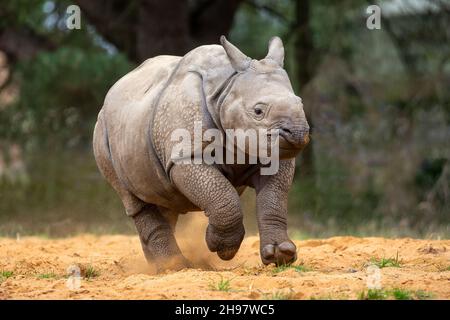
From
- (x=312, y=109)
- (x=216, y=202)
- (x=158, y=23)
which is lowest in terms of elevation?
(x=216, y=202)

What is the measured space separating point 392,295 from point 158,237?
2763 millimetres

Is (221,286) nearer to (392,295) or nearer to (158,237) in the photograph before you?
(392,295)

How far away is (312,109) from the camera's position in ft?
44.1

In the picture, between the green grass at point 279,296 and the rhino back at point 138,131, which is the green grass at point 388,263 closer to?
the rhino back at point 138,131

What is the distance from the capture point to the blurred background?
13.4 m

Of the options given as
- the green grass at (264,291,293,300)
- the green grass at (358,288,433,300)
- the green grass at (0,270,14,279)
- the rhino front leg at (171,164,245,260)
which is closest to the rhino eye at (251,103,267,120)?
the rhino front leg at (171,164,245,260)

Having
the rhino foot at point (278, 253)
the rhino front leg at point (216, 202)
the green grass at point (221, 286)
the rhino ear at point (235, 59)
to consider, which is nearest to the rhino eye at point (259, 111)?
the rhino ear at point (235, 59)

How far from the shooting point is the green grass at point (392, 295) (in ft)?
17.1

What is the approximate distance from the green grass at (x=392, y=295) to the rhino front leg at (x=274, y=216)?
4.20 feet

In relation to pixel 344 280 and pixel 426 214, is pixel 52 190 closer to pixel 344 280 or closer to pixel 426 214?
pixel 426 214

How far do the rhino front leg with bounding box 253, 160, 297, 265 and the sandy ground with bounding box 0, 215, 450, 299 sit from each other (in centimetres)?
13

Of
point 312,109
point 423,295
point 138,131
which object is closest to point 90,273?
point 138,131
